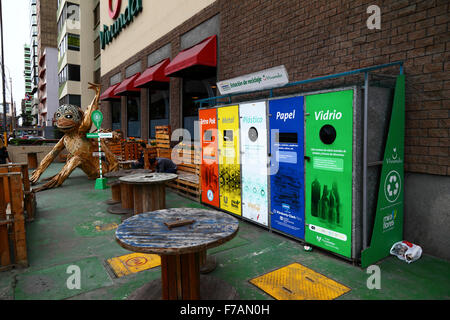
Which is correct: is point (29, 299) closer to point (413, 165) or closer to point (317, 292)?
point (317, 292)

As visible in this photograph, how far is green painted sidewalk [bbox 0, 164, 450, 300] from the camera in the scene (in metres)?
3.67

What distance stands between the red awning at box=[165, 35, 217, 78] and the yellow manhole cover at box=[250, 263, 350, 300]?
690 centimetres

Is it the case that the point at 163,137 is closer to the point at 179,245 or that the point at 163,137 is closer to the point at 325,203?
the point at 325,203

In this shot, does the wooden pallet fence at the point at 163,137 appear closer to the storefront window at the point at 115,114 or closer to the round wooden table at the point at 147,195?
the round wooden table at the point at 147,195

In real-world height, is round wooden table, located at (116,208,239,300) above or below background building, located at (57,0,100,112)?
below

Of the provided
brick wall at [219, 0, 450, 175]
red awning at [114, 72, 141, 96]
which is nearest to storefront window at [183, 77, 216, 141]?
brick wall at [219, 0, 450, 175]

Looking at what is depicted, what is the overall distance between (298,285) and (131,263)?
2492 millimetres

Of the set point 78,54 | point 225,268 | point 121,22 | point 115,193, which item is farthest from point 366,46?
point 78,54

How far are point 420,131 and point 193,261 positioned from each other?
13.0 feet

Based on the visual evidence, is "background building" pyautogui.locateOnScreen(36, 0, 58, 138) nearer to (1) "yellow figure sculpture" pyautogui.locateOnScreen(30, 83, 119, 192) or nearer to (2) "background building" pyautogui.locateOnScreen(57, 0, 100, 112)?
(2) "background building" pyautogui.locateOnScreen(57, 0, 100, 112)

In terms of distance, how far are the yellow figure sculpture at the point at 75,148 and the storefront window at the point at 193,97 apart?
3.26 meters

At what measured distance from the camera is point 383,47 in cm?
495

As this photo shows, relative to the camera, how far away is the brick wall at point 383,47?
14.2 ft

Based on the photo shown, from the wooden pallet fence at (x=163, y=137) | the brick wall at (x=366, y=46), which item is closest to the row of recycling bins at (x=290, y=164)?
the brick wall at (x=366, y=46)
